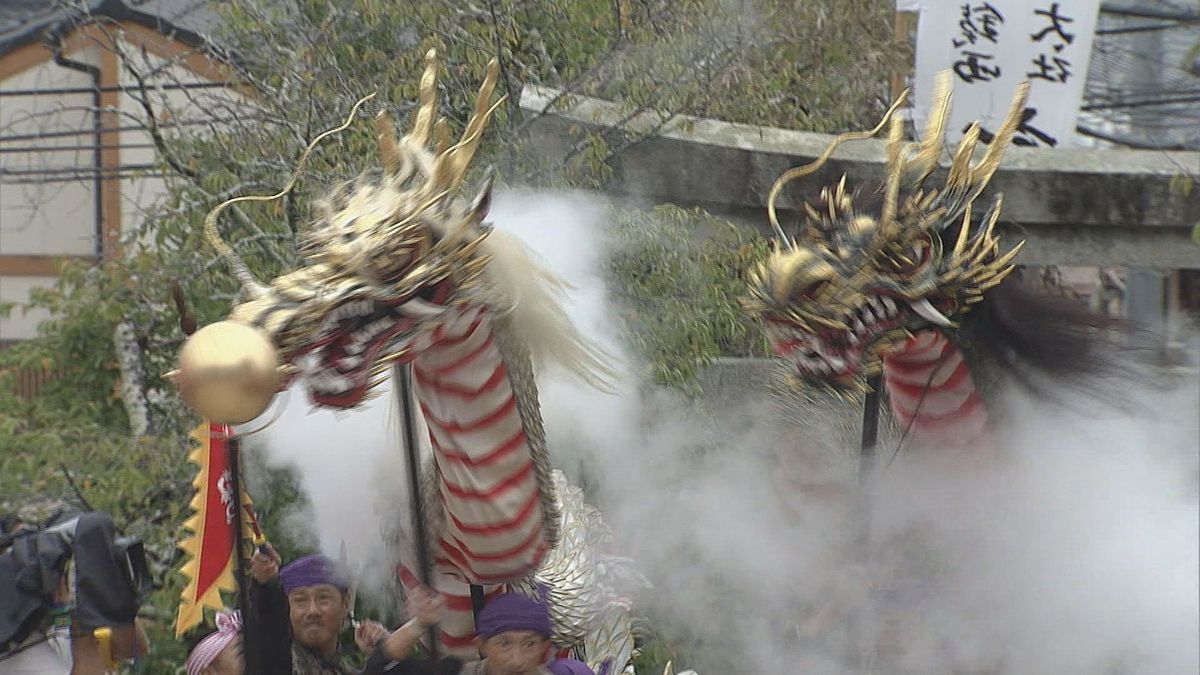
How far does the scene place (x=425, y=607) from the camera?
3375mm

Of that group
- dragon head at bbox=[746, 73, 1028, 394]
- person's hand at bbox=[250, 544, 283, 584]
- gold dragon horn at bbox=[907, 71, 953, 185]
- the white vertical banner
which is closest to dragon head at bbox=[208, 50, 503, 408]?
person's hand at bbox=[250, 544, 283, 584]

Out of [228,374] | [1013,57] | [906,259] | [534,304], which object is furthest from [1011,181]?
[228,374]

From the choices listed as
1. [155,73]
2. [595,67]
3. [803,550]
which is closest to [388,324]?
[803,550]

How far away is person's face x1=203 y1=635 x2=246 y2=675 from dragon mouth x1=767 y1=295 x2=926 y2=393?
1570 millimetres

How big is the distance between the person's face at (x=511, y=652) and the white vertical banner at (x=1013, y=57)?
353 centimetres

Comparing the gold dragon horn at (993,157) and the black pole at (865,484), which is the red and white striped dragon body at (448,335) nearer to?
the black pole at (865,484)

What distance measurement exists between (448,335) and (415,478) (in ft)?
1.46

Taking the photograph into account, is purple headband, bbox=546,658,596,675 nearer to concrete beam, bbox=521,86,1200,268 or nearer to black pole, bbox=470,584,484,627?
black pole, bbox=470,584,484,627

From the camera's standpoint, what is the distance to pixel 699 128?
5.77 m

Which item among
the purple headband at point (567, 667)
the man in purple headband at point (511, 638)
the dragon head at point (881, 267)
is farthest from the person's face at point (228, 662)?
the dragon head at point (881, 267)

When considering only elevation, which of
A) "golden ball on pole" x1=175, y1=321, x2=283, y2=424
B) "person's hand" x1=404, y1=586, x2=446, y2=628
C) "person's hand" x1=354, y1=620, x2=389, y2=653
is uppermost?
"golden ball on pole" x1=175, y1=321, x2=283, y2=424

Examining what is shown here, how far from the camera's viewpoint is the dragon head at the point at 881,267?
3.40m

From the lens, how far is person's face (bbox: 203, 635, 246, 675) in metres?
3.64

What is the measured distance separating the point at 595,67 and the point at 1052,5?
6.65 feet
